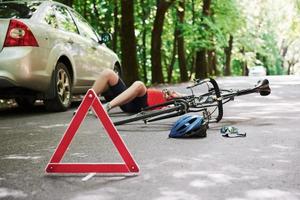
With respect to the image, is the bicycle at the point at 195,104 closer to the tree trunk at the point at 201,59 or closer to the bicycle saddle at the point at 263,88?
the bicycle saddle at the point at 263,88

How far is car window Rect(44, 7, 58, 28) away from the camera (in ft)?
31.8

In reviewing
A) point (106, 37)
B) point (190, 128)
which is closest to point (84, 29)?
point (106, 37)

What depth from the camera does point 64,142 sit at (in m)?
4.62

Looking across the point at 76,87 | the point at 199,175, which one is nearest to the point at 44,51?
the point at 76,87

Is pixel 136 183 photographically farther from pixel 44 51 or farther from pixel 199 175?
pixel 44 51

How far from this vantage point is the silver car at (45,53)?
8789 mm

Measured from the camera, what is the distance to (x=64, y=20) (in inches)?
409

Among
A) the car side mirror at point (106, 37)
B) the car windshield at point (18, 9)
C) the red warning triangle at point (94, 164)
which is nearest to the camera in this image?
the red warning triangle at point (94, 164)

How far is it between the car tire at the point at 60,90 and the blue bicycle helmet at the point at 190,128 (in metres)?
3.60

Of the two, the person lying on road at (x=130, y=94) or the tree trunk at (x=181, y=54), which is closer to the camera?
the person lying on road at (x=130, y=94)

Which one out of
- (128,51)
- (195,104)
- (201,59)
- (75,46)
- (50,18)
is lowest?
(201,59)

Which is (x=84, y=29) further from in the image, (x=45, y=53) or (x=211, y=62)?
(x=211, y=62)

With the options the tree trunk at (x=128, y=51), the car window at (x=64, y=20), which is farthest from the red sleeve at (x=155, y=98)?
the tree trunk at (x=128, y=51)

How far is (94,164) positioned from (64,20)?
20.7 feet
